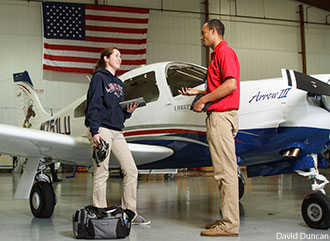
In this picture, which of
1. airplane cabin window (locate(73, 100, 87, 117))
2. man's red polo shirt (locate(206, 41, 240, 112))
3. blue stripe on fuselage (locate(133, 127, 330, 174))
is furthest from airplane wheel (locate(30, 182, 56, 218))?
man's red polo shirt (locate(206, 41, 240, 112))

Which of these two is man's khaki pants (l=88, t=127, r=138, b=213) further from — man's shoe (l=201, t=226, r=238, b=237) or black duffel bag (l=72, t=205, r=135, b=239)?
man's shoe (l=201, t=226, r=238, b=237)

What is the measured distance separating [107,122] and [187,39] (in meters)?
17.4

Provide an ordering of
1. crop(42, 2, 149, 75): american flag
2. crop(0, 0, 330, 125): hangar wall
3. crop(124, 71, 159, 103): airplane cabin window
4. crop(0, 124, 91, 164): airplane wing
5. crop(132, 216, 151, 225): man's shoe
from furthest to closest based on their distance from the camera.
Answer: crop(0, 0, 330, 125): hangar wall, crop(42, 2, 149, 75): american flag, crop(124, 71, 159, 103): airplane cabin window, crop(0, 124, 91, 164): airplane wing, crop(132, 216, 151, 225): man's shoe

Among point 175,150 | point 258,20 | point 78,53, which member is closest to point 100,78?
point 175,150

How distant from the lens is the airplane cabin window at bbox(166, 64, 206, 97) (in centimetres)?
446

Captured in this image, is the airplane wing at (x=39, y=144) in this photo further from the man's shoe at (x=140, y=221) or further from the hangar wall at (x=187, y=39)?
the hangar wall at (x=187, y=39)

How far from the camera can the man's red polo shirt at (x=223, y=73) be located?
3.01 meters

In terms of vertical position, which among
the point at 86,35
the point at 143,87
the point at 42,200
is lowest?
the point at 42,200

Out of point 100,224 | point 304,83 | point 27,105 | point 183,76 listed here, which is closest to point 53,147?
point 100,224

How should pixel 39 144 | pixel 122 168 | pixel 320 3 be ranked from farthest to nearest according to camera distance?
pixel 320 3
pixel 39 144
pixel 122 168

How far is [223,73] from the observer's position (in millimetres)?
3041

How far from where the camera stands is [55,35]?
17.6 metres

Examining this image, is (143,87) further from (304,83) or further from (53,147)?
(304,83)

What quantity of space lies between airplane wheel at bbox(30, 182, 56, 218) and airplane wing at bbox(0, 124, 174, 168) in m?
0.38
